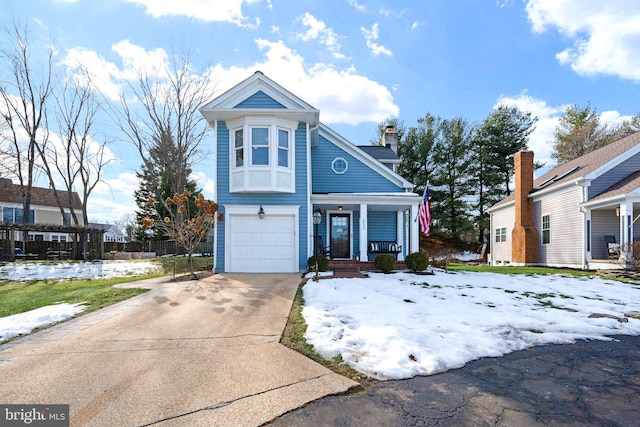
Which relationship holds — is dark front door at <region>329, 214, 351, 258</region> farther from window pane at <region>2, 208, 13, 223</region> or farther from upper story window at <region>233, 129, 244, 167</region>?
window pane at <region>2, 208, 13, 223</region>

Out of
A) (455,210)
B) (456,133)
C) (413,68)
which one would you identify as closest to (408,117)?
(456,133)

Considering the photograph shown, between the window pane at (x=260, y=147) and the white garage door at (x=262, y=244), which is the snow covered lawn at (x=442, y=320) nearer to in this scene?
the white garage door at (x=262, y=244)

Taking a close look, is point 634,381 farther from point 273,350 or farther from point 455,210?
point 455,210

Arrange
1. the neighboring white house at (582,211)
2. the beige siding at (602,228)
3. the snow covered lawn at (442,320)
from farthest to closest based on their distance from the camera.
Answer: the beige siding at (602,228)
the neighboring white house at (582,211)
the snow covered lawn at (442,320)

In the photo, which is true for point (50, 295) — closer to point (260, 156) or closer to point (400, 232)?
point (260, 156)

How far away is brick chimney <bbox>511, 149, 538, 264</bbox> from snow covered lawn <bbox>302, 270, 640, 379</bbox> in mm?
8103

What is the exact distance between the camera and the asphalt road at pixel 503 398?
8.29 feet

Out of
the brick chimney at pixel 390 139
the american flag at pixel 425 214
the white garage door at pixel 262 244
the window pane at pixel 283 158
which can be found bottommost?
the white garage door at pixel 262 244

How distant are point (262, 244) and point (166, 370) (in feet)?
26.1

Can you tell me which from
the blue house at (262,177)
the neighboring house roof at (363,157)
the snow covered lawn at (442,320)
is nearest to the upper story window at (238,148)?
the blue house at (262,177)

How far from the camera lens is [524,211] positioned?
17.3 meters

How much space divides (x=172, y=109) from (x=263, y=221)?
495 inches

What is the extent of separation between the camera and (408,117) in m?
31.3

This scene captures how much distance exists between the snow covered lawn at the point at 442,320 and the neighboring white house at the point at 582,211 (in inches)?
199
